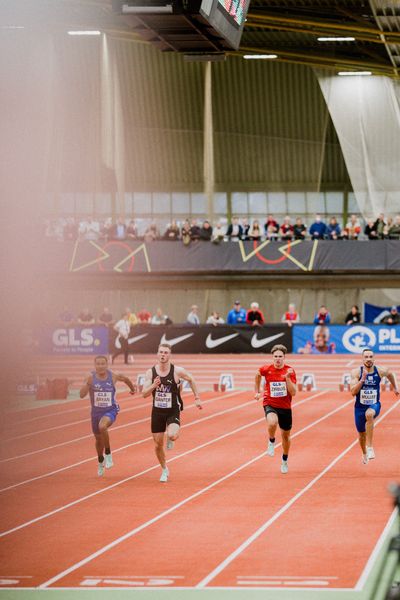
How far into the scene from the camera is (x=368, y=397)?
50.7ft

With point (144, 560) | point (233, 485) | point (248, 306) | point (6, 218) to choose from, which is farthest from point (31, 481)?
point (248, 306)

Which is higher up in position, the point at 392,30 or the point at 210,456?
the point at 392,30

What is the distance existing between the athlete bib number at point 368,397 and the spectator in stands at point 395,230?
23.9 meters

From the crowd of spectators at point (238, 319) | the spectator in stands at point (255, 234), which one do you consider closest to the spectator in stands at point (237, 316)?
the crowd of spectators at point (238, 319)

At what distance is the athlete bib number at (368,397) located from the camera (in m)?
15.4

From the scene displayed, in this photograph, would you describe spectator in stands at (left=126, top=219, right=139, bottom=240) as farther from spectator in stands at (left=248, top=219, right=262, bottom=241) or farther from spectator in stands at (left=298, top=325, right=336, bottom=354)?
spectator in stands at (left=298, top=325, right=336, bottom=354)

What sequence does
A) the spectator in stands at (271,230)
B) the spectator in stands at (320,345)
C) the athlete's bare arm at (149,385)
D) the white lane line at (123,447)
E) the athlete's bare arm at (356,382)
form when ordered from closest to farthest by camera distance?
the athlete's bare arm at (149,385) → the white lane line at (123,447) → the athlete's bare arm at (356,382) → the spectator in stands at (320,345) → the spectator in stands at (271,230)

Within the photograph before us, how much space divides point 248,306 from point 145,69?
1236 centimetres

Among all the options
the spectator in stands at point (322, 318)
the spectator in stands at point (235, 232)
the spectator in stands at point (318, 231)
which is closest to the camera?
the spectator in stands at point (322, 318)

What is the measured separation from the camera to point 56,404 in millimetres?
28844

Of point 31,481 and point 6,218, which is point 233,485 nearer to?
point 31,481

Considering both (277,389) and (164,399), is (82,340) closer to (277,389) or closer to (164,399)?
(277,389)

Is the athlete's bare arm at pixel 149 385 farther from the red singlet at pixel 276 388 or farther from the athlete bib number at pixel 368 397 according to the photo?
the athlete bib number at pixel 368 397

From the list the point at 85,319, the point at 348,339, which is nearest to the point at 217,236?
the point at 85,319
